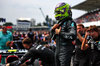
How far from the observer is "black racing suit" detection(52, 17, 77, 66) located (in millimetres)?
2299

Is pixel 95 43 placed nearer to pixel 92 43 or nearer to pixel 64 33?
pixel 92 43

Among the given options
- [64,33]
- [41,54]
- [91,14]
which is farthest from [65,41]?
[91,14]

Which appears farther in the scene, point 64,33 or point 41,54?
point 41,54

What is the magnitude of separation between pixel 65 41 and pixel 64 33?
0.15 metres

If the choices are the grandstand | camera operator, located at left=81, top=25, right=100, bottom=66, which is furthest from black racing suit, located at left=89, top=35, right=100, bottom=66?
the grandstand

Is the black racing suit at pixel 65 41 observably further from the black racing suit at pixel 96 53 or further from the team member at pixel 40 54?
the black racing suit at pixel 96 53

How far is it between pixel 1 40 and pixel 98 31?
407 cm

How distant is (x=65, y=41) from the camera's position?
7.87 feet

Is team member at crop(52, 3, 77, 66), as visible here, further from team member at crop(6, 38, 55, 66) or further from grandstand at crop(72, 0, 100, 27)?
grandstand at crop(72, 0, 100, 27)

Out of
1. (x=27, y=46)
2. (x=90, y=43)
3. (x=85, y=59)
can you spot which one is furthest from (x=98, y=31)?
(x=27, y=46)

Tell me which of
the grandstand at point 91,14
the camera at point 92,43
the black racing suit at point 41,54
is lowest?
the black racing suit at point 41,54

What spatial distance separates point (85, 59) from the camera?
366 cm

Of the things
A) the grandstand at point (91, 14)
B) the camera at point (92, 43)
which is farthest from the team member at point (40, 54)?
the grandstand at point (91, 14)

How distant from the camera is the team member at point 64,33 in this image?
2307 mm
